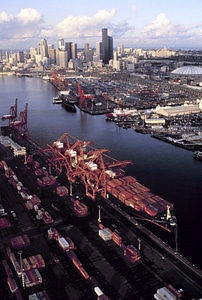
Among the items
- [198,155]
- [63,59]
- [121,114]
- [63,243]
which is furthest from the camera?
[63,59]

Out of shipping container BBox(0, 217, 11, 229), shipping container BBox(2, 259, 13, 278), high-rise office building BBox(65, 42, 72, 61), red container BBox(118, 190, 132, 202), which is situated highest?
high-rise office building BBox(65, 42, 72, 61)

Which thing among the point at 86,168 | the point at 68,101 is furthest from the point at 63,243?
the point at 68,101

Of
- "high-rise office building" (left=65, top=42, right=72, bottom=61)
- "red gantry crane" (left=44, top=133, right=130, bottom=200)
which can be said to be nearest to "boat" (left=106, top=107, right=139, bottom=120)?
"red gantry crane" (left=44, top=133, right=130, bottom=200)

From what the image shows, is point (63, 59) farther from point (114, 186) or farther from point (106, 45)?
point (114, 186)

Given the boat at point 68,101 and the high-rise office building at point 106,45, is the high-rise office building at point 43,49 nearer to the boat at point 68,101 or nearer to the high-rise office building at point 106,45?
the high-rise office building at point 106,45

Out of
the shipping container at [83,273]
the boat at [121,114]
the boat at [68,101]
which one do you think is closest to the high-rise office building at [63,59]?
the boat at [68,101]

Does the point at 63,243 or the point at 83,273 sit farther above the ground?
the point at 63,243

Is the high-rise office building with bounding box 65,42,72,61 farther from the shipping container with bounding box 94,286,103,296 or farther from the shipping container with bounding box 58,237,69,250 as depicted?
the shipping container with bounding box 94,286,103,296

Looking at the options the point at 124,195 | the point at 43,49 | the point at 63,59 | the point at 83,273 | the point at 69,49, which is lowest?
the point at 83,273
